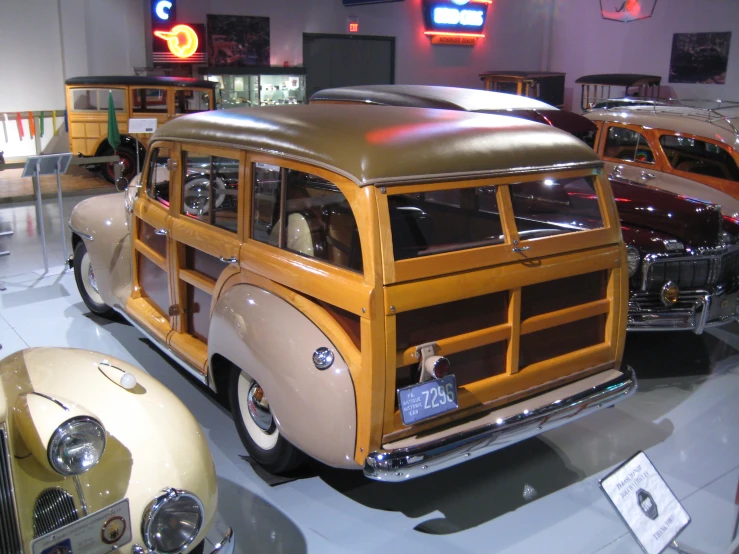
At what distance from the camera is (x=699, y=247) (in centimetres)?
462

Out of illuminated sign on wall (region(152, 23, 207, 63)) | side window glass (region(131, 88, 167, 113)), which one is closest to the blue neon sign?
illuminated sign on wall (region(152, 23, 207, 63))

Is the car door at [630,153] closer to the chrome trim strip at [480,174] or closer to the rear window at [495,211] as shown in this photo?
the rear window at [495,211]

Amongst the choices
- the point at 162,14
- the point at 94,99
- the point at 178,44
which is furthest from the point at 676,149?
the point at 162,14

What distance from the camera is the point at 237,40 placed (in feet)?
46.9

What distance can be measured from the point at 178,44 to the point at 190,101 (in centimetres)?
246

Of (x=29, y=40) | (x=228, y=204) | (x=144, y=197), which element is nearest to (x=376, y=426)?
(x=228, y=204)

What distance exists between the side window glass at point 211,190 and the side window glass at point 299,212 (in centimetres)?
28

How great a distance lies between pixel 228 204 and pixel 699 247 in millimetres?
3143

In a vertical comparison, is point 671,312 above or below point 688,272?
below

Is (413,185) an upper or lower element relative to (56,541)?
upper

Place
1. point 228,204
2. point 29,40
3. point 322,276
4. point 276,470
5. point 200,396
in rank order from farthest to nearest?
point 29,40
point 200,396
point 228,204
point 276,470
point 322,276

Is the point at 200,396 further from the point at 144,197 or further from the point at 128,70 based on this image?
the point at 128,70

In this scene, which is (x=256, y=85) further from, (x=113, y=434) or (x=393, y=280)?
(x=113, y=434)

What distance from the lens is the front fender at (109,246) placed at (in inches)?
190
